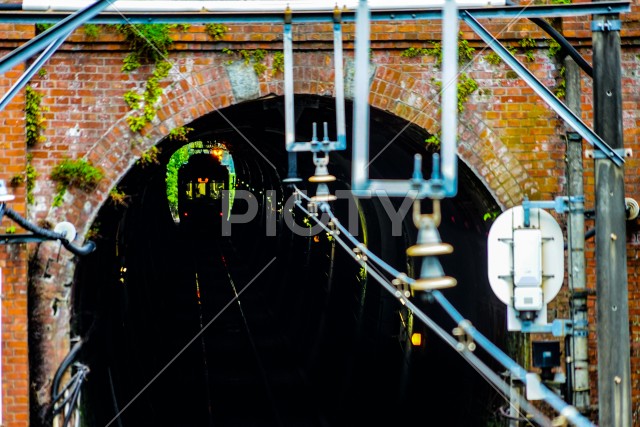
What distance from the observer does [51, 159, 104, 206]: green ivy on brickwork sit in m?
9.86

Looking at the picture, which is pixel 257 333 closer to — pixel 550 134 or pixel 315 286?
pixel 315 286

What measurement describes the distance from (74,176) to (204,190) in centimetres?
3450

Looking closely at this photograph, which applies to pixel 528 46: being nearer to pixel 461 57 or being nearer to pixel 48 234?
pixel 461 57

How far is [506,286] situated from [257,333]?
13.0m

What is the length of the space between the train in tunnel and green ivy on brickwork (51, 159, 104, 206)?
104 ft

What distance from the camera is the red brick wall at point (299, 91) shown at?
32.5 ft

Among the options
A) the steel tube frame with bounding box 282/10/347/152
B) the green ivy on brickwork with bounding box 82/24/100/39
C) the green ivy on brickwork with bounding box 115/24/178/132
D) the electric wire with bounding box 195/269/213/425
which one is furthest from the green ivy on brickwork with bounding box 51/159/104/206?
the electric wire with bounding box 195/269/213/425

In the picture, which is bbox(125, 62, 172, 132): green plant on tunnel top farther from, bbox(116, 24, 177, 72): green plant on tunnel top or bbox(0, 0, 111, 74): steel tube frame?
bbox(0, 0, 111, 74): steel tube frame

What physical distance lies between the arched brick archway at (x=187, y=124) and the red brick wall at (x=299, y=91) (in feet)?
0.03

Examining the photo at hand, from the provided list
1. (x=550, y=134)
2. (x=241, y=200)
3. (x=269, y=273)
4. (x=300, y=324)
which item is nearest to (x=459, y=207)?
(x=550, y=134)

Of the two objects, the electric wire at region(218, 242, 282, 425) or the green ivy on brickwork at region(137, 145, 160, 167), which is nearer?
the green ivy on brickwork at region(137, 145, 160, 167)

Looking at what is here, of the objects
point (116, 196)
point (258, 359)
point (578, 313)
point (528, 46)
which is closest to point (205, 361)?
point (258, 359)

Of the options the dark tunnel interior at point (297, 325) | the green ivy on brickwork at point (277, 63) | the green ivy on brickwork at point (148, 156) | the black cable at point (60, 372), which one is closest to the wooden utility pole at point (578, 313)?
the dark tunnel interior at point (297, 325)

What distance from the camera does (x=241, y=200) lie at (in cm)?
4759
